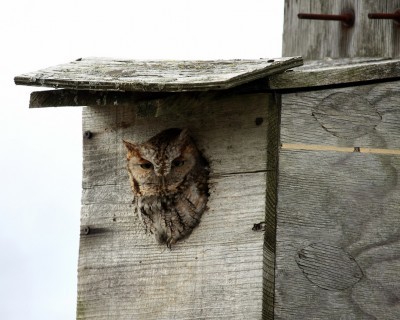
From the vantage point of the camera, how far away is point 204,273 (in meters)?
4.75

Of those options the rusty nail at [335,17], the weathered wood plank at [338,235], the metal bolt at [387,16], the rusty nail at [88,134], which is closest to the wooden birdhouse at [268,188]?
the weathered wood plank at [338,235]

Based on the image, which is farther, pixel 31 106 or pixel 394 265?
pixel 31 106

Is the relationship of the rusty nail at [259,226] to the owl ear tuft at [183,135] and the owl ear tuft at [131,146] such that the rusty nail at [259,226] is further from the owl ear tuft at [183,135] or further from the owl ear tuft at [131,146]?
the owl ear tuft at [131,146]

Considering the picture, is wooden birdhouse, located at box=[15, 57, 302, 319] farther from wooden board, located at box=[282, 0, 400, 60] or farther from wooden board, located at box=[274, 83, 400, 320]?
wooden board, located at box=[282, 0, 400, 60]

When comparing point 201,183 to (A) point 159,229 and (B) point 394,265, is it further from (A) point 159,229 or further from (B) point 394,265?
(B) point 394,265

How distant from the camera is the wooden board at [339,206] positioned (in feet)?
15.2

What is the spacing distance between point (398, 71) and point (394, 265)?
0.69 meters

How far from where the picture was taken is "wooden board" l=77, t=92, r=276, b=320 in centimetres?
464

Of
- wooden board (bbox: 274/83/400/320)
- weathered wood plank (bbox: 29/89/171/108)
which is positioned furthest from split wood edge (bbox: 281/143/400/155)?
weathered wood plank (bbox: 29/89/171/108)

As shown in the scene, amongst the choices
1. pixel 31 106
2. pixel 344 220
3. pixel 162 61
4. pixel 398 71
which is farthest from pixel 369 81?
pixel 31 106

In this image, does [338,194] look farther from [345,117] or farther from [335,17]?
[335,17]

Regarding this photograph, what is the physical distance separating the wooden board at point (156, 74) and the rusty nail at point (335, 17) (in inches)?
33.6

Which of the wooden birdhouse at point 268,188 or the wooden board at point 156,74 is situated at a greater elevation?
the wooden board at point 156,74

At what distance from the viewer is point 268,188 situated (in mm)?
4609
